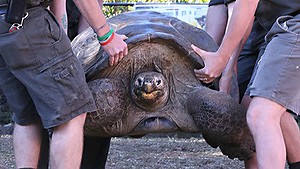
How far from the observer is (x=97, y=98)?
3207 millimetres

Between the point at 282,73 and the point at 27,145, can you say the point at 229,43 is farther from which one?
the point at 27,145

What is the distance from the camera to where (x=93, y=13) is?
3.04 metres

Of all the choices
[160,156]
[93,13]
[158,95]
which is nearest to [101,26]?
[93,13]

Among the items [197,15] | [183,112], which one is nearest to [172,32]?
[183,112]

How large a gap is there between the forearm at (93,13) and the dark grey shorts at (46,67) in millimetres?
149

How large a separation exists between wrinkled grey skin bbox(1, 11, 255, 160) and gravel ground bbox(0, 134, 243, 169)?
1.88 metres

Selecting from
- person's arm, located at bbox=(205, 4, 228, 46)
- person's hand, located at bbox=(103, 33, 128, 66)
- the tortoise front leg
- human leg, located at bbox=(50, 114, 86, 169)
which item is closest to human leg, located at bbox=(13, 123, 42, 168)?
human leg, located at bbox=(50, 114, 86, 169)

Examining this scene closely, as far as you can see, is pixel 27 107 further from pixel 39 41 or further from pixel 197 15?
pixel 197 15

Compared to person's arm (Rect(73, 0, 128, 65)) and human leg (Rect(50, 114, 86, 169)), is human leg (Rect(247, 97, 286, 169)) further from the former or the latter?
human leg (Rect(50, 114, 86, 169))

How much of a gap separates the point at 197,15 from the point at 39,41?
4.35 metres

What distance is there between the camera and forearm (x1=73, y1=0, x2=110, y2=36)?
3012mm

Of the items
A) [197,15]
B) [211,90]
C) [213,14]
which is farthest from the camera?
[197,15]

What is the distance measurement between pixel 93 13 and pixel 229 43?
0.69m

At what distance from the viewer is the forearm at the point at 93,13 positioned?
301 cm
